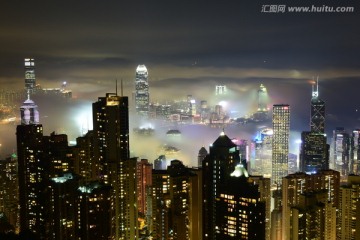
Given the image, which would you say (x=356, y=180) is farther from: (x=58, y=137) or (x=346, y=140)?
(x=58, y=137)

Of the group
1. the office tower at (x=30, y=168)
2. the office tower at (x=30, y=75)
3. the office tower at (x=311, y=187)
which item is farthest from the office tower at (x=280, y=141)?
the office tower at (x=30, y=75)

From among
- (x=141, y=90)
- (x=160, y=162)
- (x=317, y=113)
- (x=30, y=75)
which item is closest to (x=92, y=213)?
(x=30, y=75)

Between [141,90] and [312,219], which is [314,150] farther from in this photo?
[141,90]

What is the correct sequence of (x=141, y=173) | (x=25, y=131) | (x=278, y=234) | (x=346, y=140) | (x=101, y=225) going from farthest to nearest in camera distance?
(x=346, y=140) → (x=141, y=173) → (x=25, y=131) → (x=278, y=234) → (x=101, y=225)

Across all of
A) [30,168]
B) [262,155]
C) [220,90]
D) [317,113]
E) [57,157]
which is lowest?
[262,155]

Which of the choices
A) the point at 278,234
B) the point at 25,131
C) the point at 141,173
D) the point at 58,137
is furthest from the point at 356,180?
the point at 25,131

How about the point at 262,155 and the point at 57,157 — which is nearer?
the point at 57,157
